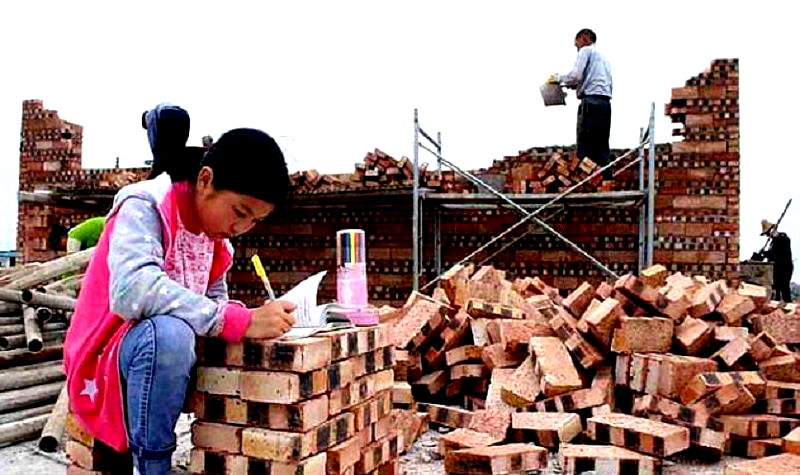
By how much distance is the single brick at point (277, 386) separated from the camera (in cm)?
218

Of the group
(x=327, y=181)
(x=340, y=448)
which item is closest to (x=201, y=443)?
(x=340, y=448)

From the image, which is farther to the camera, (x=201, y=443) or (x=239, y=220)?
(x=201, y=443)

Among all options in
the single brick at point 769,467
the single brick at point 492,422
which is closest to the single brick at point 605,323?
the single brick at point 492,422

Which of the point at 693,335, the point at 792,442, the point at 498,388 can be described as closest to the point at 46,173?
the point at 498,388

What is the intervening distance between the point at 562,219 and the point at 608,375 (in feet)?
12.1

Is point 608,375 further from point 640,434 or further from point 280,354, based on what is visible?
point 280,354

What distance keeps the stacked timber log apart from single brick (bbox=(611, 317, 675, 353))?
2.98 m

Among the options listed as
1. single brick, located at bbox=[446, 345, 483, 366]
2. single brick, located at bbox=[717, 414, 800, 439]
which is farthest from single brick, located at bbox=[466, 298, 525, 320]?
single brick, located at bbox=[717, 414, 800, 439]

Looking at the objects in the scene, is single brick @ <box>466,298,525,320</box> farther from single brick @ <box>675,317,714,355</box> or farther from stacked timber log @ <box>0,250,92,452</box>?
stacked timber log @ <box>0,250,92,452</box>

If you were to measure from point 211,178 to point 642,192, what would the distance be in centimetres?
583

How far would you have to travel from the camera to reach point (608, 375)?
4.46 m

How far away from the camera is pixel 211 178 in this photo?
2154 millimetres

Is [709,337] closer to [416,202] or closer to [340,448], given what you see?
[340,448]

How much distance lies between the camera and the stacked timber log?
4.01 meters
